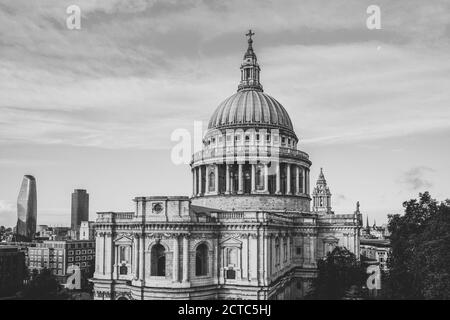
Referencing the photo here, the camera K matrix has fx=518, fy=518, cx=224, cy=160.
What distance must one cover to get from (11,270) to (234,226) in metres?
67.3

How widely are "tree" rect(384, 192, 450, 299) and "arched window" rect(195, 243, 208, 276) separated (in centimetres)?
1963

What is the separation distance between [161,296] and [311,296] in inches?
908

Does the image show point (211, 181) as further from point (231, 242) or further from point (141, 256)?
point (141, 256)

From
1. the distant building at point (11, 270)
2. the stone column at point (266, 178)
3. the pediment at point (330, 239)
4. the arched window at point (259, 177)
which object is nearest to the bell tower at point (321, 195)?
the pediment at point (330, 239)

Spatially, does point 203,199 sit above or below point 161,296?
above

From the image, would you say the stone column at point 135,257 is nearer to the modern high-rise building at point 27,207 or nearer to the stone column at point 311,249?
the stone column at point 311,249

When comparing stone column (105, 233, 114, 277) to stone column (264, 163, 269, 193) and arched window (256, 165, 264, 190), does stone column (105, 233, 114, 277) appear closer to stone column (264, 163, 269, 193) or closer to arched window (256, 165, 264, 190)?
arched window (256, 165, 264, 190)

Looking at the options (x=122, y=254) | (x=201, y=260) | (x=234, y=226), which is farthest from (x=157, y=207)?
(x=234, y=226)

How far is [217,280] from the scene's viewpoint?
58.6 m

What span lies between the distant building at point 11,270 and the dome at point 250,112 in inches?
2064

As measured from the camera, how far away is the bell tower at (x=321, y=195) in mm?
138750
